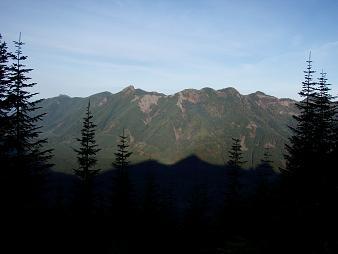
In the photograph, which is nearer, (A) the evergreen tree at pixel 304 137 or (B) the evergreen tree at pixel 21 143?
(B) the evergreen tree at pixel 21 143

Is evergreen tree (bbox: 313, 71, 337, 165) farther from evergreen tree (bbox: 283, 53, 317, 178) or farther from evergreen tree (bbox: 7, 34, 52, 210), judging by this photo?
evergreen tree (bbox: 7, 34, 52, 210)

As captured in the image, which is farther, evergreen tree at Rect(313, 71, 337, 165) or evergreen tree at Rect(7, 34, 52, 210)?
evergreen tree at Rect(313, 71, 337, 165)

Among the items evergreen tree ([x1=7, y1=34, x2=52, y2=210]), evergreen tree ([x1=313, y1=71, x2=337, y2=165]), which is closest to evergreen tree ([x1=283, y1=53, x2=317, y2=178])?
evergreen tree ([x1=313, y1=71, x2=337, y2=165])

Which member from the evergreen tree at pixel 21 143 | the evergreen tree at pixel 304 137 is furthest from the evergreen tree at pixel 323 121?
the evergreen tree at pixel 21 143

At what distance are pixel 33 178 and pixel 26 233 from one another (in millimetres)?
9027

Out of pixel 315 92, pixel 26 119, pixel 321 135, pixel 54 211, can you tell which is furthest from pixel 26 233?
pixel 315 92

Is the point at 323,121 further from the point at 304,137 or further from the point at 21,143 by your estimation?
the point at 21,143

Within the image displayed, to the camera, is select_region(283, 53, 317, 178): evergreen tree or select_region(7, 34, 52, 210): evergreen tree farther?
select_region(283, 53, 317, 178): evergreen tree

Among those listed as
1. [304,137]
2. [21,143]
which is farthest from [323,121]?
[21,143]

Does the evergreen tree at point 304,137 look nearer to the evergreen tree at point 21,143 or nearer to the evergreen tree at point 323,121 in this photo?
the evergreen tree at point 323,121

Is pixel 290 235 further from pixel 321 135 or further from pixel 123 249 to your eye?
pixel 321 135

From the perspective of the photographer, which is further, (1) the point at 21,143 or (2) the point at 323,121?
(2) the point at 323,121

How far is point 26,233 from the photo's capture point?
15.3 metres

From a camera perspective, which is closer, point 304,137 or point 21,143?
point 21,143
